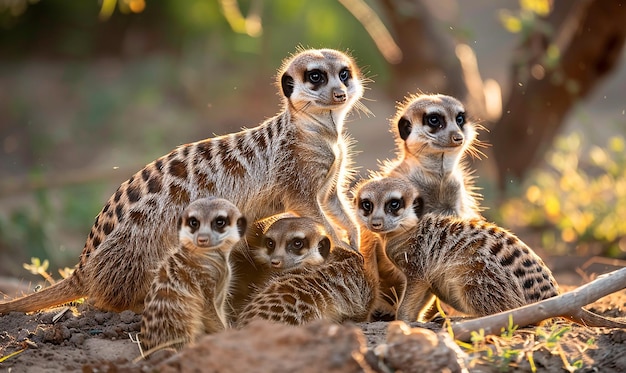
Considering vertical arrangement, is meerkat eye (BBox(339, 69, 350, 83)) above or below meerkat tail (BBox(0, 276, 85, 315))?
above

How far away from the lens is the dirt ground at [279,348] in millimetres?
2363

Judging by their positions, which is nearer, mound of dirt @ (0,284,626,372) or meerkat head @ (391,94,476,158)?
mound of dirt @ (0,284,626,372)

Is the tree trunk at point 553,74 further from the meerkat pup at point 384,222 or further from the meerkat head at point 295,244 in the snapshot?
the meerkat head at point 295,244

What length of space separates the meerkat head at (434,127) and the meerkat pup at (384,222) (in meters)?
0.22

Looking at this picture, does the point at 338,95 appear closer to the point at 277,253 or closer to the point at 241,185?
the point at 241,185

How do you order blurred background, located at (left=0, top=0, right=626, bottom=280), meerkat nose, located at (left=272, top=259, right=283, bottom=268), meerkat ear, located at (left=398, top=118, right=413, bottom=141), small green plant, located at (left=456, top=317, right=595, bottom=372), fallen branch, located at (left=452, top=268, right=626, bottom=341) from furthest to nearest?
blurred background, located at (left=0, top=0, right=626, bottom=280) < meerkat ear, located at (left=398, top=118, right=413, bottom=141) < meerkat nose, located at (left=272, top=259, right=283, bottom=268) < fallen branch, located at (left=452, top=268, right=626, bottom=341) < small green plant, located at (left=456, top=317, right=595, bottom=372)

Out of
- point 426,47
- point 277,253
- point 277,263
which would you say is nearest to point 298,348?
point 277,263

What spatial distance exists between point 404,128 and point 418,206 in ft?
1.67

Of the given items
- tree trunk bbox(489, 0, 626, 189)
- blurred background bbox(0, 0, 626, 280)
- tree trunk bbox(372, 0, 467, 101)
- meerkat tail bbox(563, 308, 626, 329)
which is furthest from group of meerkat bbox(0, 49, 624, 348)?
tree trunk bbox(372, 0, 467, 101)

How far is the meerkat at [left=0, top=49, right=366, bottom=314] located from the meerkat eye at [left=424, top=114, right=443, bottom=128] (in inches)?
13.5

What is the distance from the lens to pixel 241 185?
3717mm

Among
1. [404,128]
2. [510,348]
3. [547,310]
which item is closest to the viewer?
[510,348]

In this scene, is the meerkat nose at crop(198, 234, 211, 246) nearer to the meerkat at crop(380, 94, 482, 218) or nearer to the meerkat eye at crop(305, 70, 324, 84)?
the meerkat eye at crop(305, 70, 324, 84)

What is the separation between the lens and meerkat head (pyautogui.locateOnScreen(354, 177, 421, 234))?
3.57m
